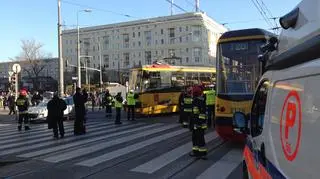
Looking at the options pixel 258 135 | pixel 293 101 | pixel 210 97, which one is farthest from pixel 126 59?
pixel 293 101

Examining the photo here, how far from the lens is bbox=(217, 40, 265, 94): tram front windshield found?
567 inches

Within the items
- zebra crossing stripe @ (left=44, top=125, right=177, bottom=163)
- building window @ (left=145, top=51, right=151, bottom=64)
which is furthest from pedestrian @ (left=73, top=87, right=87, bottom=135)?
building window @ (left=145, top=51, right=151, bottom=64)

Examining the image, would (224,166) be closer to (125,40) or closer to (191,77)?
(191,77)

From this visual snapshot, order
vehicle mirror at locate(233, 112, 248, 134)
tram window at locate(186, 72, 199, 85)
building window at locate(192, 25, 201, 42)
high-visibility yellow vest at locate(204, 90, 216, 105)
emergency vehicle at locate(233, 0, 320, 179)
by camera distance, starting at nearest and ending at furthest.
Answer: emergency vehicle at locate(233, 0, 320, 179) < vehicle mirror at locate(233, 112, 248, 134) < high-visibility yellow vest at locate(204, 90, 216, 105) < tram window at locate(186, 72, 199, 85) < building window at locate(192, 25, 201, 42)

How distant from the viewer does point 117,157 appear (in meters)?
12.3

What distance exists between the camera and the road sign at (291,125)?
10.5 feet

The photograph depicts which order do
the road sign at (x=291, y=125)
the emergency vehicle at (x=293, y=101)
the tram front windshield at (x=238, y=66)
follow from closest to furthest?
the emergency vehicle at (x=293, y=101)
the road sign at (x=291, y=125)
the tram front windshield at (x=238, y=66)

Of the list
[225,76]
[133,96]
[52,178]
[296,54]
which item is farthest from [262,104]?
[133,96]

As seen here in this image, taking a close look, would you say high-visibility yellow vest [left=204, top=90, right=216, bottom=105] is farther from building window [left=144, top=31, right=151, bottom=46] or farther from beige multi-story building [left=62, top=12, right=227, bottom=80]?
building window [left=144, top=31, right=151, bottom=46]

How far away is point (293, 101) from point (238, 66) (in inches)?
449

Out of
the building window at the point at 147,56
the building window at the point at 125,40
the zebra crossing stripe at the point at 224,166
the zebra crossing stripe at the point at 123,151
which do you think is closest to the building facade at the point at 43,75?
the building window at the point at 125,40

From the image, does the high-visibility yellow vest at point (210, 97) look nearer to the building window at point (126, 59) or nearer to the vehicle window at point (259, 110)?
the vehicle window at point (259, 110)

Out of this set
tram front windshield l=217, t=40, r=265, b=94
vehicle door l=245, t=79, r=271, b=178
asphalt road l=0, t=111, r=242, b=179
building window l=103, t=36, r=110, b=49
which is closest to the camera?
vehicle door l=245, t=79, r=271, b=178

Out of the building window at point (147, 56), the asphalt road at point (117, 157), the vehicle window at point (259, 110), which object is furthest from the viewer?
the building window at point (147, 56)
